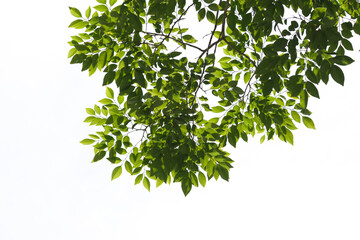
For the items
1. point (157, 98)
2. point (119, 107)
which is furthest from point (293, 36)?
point (119, 107)

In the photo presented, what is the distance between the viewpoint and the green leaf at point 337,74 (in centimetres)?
265

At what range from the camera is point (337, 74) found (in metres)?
2.67

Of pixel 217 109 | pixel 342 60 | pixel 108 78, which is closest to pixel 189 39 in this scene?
pixel 217 109

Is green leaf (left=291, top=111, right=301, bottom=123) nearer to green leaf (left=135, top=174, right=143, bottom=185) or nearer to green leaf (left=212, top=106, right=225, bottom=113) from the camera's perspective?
green leaf (left=212, top=106, right=225, bottom=113)

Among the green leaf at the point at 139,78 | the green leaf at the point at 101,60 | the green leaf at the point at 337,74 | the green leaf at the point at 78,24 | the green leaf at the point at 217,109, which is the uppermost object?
the green leaf at the point at 78,24

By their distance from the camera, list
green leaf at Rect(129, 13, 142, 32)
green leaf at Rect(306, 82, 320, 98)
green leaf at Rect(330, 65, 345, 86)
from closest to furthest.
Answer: green leaf at Rect(330, 65, 345, 86) → green leaf at Rect(306, 82, 320, 98) → green leaf at Rect(129, 13, 142, 32)

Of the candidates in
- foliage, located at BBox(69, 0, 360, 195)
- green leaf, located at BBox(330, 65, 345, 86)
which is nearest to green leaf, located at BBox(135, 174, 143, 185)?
foliage, located at BBox(69, 0, 360, 195)

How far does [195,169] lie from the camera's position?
369cm

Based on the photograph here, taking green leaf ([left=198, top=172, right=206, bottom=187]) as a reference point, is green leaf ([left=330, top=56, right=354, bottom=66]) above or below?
above

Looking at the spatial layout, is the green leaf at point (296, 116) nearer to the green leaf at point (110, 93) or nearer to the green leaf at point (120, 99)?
the green leaf at point (120, 99)

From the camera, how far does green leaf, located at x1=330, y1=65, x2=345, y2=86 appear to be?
2654 millimetres

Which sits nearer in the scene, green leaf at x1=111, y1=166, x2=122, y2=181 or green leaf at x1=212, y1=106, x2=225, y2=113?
green leaf at x1=111, y1=166, x2=122, y2=181

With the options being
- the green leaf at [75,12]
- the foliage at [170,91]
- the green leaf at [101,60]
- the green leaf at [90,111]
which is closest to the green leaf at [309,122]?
the foliage at [170,91]

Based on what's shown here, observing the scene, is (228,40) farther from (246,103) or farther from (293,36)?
(293,36)
